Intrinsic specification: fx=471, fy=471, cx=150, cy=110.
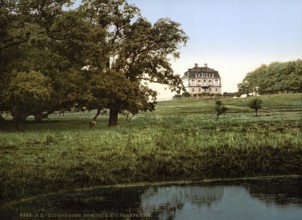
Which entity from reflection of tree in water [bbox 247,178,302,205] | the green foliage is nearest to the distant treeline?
the green foliage

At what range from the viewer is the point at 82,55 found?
3909cm

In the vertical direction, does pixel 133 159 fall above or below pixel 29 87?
below

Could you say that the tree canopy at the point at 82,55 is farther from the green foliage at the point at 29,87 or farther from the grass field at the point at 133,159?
the grass field at the point at 133,159

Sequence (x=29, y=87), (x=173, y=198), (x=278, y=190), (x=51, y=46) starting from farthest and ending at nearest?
1. (x=51, y=46)
2. (x=29, y=87)
3. (x=278, y=190)
4. (x=173, y=198)

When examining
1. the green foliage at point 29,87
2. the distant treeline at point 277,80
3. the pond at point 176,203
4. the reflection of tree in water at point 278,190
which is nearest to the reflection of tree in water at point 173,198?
the pond at point 176,203

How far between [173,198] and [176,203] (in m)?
0.70

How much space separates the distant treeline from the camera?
90.4m

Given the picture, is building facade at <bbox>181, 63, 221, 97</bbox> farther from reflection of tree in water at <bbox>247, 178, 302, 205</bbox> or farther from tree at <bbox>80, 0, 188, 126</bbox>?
reflection of tree in water at <bbox>247, 178, 302, 205</bbox>

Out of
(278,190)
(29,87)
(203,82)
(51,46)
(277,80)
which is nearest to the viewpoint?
(278,190)

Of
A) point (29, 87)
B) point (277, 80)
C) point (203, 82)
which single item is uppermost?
point (277, 80)

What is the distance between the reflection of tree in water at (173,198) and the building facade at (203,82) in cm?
5840

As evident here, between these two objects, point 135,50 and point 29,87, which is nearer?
point 29,87

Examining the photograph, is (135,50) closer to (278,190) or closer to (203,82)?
(278,190)

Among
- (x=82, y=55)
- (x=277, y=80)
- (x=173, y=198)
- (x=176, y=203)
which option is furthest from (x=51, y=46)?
(x=277, y=80)
